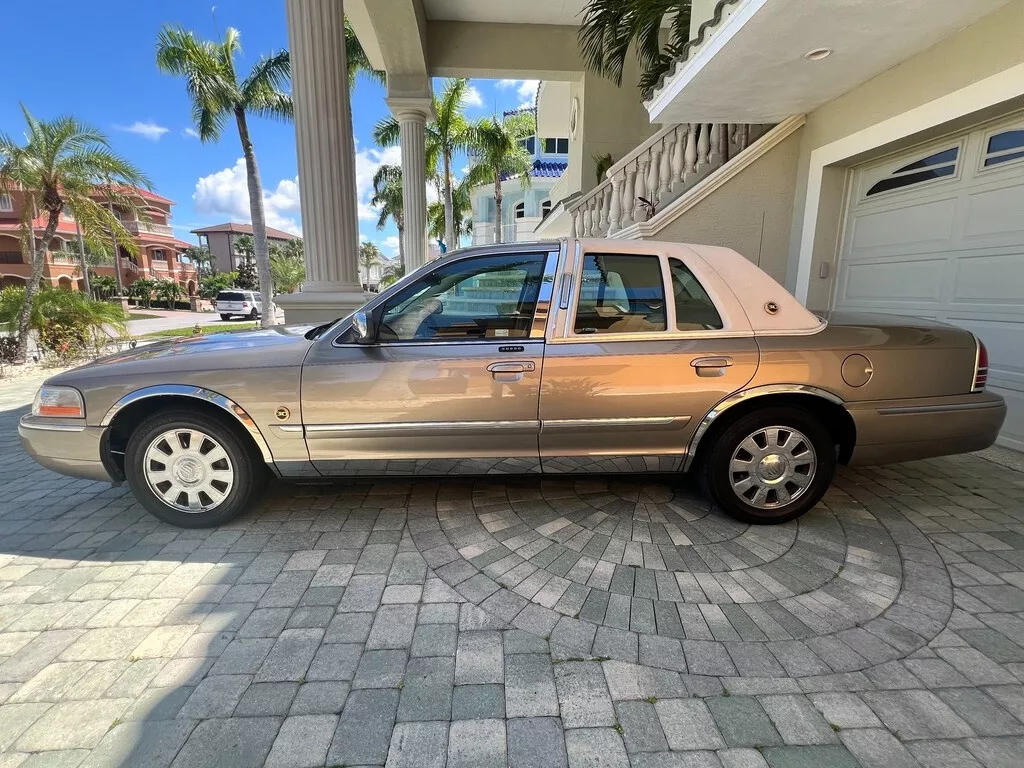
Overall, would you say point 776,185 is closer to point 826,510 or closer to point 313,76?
point 826,510

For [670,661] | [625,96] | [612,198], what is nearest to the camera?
[670,661]

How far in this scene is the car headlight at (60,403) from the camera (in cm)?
282

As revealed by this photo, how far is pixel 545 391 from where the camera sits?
2801mm

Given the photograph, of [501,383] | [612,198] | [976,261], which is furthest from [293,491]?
[612,198]

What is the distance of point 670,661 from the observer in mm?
1995

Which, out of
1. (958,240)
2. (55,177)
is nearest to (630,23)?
(958,240)

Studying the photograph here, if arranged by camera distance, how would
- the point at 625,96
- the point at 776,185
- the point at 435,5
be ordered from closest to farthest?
the point at 776,185 → the point at 435,5 → the point at 625,96

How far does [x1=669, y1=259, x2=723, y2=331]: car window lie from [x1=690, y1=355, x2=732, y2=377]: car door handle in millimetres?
183

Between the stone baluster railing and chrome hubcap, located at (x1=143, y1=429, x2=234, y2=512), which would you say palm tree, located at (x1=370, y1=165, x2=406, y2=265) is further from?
chrome hubcap, located at (x1=143, y1=429, x2=234, y2=512)

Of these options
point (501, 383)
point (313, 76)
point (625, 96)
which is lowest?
point (501, 383)

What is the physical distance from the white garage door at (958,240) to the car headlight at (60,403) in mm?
6769

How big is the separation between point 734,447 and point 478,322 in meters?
1.68

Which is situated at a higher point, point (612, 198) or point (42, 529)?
point (612, 198)

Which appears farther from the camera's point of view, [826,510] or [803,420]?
[826,510]
